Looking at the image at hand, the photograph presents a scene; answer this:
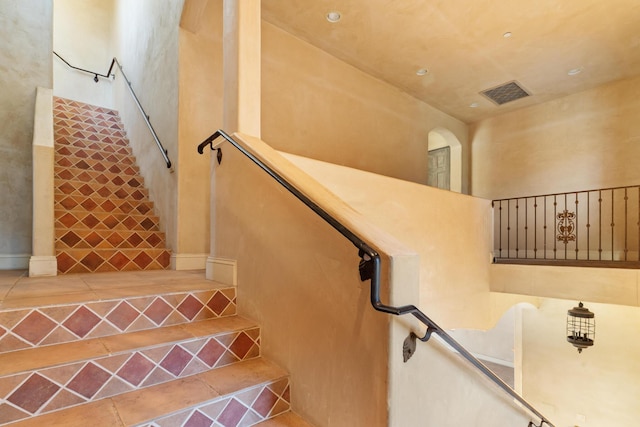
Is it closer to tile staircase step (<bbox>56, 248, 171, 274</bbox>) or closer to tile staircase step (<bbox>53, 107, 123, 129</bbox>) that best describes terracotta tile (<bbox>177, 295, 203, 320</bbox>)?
tile staircase step (<bbox>56, 248, 171, 274</bbox>)

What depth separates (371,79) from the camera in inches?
211

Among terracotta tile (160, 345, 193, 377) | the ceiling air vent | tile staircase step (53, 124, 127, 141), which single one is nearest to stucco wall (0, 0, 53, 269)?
tile staircase step (53, 124, 127, 141)

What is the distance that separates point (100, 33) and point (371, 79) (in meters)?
6.04

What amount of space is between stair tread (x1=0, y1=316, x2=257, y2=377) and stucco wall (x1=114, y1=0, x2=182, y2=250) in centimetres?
160

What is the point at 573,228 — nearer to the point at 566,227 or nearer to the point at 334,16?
the point at 566,227

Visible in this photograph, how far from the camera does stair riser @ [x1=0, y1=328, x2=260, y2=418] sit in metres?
1.29

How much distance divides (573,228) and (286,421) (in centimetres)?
590

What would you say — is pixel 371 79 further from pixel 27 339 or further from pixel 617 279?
pixel 27 339

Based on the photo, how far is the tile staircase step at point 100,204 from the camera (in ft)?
11.5

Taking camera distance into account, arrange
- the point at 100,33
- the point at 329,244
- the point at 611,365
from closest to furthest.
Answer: the point at 329,244, the point at 611,365, the point at 100,33

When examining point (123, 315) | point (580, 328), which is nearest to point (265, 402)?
point (123, 315)

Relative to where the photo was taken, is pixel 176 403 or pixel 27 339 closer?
pixel 176 403

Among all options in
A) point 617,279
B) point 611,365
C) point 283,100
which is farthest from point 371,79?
point 611,365

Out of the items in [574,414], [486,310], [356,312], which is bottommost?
[574,414]
